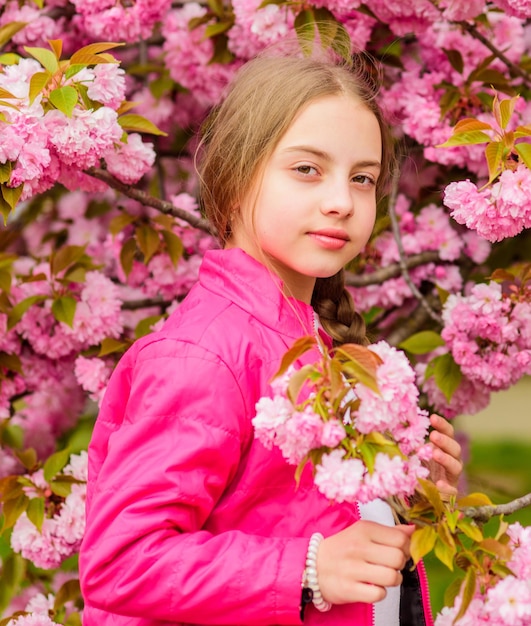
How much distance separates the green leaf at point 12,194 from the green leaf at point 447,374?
1.31 metres

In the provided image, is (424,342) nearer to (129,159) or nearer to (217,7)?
(129,159)

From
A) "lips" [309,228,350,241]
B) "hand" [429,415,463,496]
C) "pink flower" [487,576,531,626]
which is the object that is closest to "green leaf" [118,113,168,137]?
"lips" [309,228,350,241]

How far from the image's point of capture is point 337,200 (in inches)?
72.1

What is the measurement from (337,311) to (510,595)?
866mm

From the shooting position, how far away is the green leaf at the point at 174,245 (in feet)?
10.1

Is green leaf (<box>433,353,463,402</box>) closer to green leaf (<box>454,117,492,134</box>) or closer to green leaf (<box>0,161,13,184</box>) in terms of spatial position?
green leaf (<box>454,117,492,134</box>)

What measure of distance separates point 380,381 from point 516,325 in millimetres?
1332

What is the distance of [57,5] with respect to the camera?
3.49m

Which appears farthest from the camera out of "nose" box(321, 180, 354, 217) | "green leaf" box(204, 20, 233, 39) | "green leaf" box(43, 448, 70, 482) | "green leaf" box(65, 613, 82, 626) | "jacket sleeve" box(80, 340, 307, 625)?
"green leaf" box(204, 20, 233, 39)

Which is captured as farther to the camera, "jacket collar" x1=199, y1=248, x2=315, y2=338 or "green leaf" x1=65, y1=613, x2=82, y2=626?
"green leaf" x1=65, y1=613, x2=82, y2=626

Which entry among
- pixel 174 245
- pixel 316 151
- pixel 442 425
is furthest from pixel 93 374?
pixel 316 151

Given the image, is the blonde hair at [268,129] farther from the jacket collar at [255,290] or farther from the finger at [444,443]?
the finger at [444,443]

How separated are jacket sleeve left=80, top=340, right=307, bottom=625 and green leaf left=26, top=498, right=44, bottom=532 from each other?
3.45 feet

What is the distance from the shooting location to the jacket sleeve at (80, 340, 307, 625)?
163 cm
